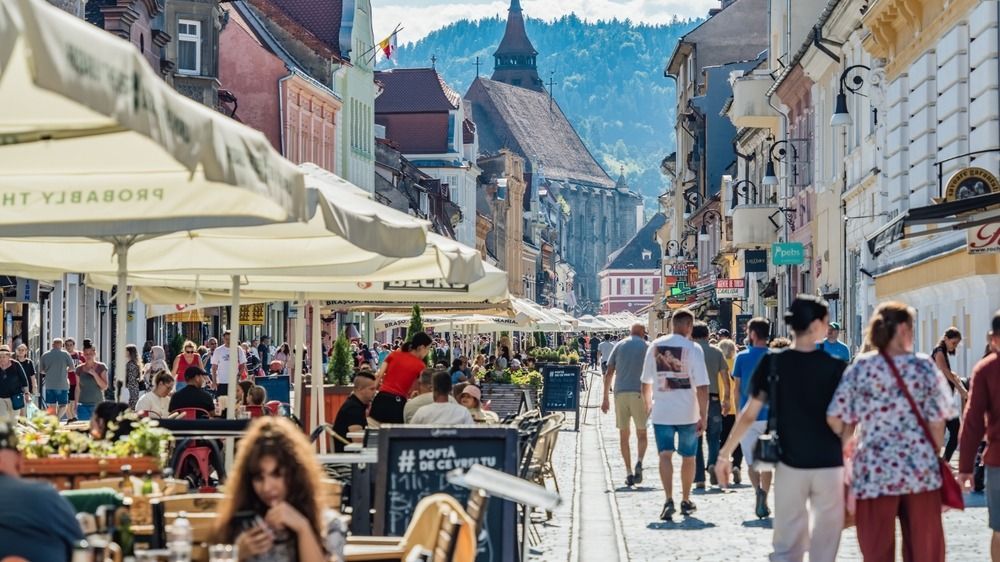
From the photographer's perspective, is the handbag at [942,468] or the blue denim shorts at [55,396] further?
the blue denim shorts at [55,396]

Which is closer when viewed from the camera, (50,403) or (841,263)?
(50,403)

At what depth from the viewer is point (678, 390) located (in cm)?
1745

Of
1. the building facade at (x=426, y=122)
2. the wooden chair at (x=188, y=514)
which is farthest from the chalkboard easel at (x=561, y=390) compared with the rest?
the building facade at (x=426, y=122)

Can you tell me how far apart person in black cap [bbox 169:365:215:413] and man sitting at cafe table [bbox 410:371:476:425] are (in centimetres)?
455

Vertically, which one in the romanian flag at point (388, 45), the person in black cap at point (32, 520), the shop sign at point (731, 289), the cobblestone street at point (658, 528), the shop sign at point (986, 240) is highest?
the romanian flag at point (388, 45)

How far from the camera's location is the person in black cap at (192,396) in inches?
719

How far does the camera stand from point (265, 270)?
14289 millimetres

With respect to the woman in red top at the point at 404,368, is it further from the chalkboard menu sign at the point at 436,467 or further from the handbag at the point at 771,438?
the handbag at the point at 771,438

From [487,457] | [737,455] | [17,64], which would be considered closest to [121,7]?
[737,455]

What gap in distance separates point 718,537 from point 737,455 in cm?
672

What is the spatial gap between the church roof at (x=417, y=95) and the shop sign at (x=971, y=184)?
84.1 metres

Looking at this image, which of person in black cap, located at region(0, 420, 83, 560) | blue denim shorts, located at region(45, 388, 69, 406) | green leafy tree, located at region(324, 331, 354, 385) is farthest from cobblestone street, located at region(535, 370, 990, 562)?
blue denim shorts, located at region(45, 388, 69, 406)

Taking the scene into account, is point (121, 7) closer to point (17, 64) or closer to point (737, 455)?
point (737, 455)

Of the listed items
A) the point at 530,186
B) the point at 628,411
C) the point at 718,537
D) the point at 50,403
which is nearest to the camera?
the point at 718,537
